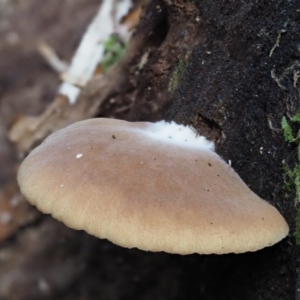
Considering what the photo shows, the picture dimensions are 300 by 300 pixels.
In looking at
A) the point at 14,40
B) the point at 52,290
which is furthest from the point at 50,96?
the point at 52,290

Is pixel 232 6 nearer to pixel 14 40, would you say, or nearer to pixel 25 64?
pixel 25 64

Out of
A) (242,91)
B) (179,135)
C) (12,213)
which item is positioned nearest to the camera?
(242,91)

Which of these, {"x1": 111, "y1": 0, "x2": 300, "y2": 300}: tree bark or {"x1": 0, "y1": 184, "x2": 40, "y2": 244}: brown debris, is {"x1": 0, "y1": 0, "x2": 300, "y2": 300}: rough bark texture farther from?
{"x1": 0, "y1": 184, "x2": 40, "y2": 244}: brown debris

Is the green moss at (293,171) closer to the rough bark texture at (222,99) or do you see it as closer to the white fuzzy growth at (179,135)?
the rough bark texture at (222,99)

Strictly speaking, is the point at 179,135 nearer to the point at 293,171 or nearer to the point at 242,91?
the point at 242,91

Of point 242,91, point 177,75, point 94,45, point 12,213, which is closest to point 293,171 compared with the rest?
point 242,91

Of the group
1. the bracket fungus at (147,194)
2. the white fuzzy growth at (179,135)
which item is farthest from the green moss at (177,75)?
the bracket fungus at (147,194)
